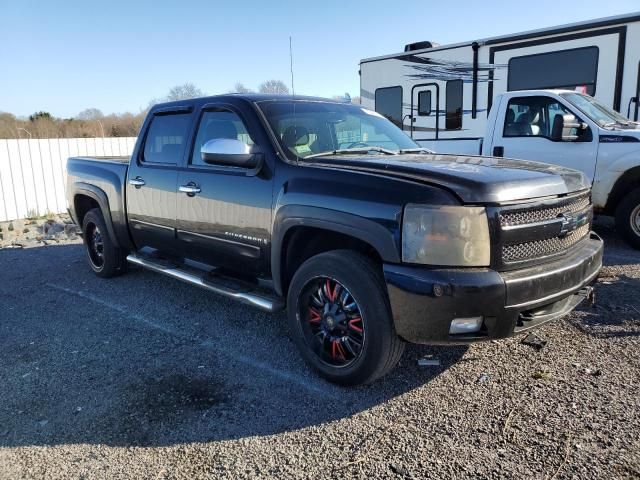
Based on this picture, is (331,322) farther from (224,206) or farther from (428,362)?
(224,206)

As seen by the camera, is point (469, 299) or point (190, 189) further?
point (190, 189)

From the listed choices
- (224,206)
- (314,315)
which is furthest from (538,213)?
(224,206)

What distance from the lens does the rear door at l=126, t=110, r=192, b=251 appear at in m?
4.71

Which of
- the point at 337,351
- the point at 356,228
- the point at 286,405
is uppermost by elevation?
the point at 356,228

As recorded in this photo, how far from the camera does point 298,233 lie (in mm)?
3580

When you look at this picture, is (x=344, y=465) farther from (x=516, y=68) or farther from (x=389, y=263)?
(x=516, y=68)

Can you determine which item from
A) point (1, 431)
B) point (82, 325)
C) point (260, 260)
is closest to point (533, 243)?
point (260, 260)

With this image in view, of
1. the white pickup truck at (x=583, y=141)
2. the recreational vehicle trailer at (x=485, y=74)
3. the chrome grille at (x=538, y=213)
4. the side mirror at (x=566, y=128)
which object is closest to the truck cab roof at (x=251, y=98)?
the chrome grille at (x=538, y=213)

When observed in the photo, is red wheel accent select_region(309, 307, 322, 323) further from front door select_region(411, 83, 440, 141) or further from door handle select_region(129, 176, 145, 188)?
front door select_region(411, 83, 440, 141)

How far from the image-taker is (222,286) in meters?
4.16

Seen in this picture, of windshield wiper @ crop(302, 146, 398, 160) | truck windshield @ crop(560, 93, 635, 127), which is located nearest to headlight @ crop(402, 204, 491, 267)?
windshield wiper @ crop(302, 146, 398, 160)

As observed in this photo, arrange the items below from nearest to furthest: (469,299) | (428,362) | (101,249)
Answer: (469,299) < (428,362) < (101,249)

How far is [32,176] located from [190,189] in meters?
8.31

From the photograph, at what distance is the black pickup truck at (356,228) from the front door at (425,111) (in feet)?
21.3
